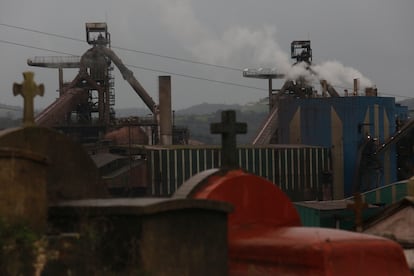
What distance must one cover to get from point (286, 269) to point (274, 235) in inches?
35.9

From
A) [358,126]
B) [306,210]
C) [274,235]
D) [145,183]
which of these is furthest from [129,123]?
[274,235]

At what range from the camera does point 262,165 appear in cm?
5825

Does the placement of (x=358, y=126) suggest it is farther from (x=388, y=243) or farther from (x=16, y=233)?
(x=16, y=233)

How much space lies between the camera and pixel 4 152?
37.9 feet

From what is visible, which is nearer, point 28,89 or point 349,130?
point 28,89

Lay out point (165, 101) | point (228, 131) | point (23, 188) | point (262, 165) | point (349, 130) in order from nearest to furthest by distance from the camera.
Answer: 1. point (23, 188)
2. point (228, 131)
3. point (262, 165)
4. point (349, 130)
5. point (165, 101)

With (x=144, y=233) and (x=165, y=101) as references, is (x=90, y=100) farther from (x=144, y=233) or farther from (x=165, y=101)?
(x=144, y=233)

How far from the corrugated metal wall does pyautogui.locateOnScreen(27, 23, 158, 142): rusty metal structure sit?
15.2 metres

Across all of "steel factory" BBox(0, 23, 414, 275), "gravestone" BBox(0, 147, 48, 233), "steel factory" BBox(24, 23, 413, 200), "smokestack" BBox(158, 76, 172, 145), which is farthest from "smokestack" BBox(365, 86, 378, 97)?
"gravestone" BBox(0, 147, 48, 233)

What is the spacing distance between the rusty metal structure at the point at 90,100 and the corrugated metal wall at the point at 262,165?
49.7 feet

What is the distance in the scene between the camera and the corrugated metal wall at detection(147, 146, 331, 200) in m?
54.8

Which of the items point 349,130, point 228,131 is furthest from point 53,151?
point 349,130

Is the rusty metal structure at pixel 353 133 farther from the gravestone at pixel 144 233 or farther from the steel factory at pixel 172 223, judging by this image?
the gravestone at pixel 144 233

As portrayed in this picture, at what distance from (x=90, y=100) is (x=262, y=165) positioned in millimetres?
21160
